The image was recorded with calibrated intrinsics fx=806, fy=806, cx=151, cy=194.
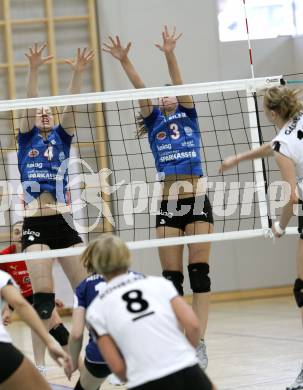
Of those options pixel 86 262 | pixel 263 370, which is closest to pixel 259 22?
pixel 263 370

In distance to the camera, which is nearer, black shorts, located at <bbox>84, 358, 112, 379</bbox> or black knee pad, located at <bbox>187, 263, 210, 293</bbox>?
black shorts, located at <bbox>84, 358, 112, 379</bbox>

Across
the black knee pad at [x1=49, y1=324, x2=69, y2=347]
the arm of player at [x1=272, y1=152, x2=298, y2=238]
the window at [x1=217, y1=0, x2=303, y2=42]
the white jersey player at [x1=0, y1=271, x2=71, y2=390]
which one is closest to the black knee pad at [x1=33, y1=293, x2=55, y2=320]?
the black knee pad at [x1=49, y1=324, x2=69, y2=347]

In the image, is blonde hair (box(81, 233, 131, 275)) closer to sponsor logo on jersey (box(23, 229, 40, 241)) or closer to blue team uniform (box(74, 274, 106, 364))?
blue team uniform (box(74, 274, 106, 364))

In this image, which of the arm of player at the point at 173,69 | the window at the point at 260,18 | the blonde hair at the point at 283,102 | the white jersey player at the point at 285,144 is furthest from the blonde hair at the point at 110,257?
the window at the point at 260,18

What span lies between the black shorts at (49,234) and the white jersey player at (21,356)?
1980 millimetres

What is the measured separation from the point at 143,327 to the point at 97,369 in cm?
110

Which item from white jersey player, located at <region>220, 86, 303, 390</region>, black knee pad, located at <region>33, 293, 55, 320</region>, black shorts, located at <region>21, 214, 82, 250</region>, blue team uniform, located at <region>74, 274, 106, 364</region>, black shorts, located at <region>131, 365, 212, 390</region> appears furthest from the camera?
black shorts, located at <region>21, 214, 82, 250</region>

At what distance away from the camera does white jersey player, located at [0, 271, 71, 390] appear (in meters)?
3.31

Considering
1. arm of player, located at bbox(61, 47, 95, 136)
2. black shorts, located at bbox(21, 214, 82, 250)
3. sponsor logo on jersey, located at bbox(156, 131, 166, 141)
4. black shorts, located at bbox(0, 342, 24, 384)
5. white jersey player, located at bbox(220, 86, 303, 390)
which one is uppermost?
arm of player, located at bbox(61, 47, 95, 136)

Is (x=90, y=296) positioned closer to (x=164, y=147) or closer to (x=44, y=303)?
(x=44, y=303)

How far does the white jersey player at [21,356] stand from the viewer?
10.9 feet

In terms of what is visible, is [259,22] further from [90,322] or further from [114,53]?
[90,322]

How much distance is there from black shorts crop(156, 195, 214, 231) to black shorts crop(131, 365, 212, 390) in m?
2.50

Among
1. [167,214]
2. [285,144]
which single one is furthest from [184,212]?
[285,144]
